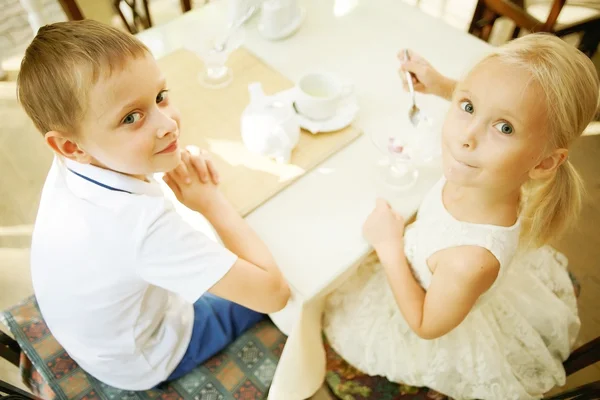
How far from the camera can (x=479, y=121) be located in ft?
2.52

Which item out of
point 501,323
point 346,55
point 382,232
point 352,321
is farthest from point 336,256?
point 346,55

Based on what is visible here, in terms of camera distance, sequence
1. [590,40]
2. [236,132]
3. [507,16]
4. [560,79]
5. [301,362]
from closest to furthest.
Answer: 1. [560,79]
2. [301,362]
3. [236,132]
4. [507,16]
5. [590,40]

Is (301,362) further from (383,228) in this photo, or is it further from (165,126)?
(165,126)

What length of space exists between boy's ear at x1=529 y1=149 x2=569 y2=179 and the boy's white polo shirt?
1.78 ft

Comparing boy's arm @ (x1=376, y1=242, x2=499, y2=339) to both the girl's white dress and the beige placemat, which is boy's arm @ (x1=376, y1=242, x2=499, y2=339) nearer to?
the girl's white dress

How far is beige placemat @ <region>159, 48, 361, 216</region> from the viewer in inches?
39.0

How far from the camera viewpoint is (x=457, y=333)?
0.99 metres

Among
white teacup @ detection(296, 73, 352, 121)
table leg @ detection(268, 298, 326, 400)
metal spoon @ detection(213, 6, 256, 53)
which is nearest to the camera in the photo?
table leg @ detection(268, 298, 326, 400)

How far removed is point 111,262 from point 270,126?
1.37ft

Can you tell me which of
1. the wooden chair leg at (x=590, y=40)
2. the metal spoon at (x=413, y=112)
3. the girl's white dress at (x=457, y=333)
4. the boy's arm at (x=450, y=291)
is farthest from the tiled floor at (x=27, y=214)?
the metal spoon at (x=413, y=112)

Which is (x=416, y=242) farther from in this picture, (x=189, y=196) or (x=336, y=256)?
(x=189, y=196)

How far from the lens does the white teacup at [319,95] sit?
1052 millimetres

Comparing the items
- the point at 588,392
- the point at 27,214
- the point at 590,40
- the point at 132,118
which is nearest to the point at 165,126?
the point at 132,118

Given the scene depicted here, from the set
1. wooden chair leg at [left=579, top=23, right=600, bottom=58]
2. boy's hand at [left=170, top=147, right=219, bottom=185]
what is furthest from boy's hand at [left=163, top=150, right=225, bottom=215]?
wooden chair leg at [left=579, top=23, right=600, bottom=58]
